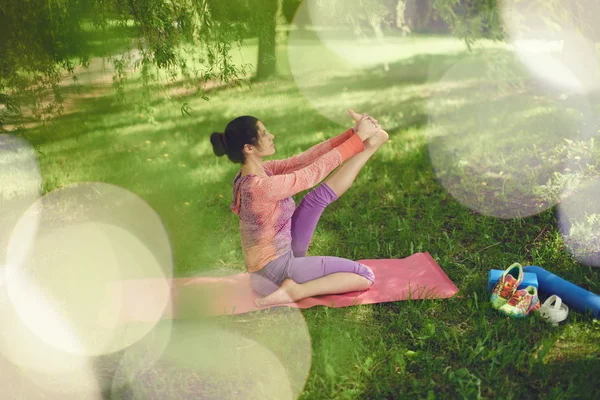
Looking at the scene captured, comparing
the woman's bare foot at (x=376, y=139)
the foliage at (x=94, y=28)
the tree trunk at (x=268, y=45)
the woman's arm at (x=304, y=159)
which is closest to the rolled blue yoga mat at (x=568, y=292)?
the woman's bare foot at (x=376, y=139)

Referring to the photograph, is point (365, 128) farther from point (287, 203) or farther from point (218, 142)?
point (218, 142)

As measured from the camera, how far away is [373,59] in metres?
11.5

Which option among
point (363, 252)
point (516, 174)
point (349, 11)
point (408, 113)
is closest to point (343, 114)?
point (408, 113)

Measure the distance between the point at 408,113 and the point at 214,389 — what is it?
5.46m

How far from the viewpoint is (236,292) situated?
146 inches

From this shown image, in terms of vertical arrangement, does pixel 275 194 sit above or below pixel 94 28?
below

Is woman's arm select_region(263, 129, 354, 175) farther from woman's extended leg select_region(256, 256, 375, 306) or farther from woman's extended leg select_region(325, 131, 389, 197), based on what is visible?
woman's extended leg select_region(256, 256, 375, 306)

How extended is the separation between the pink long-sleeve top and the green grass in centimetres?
45

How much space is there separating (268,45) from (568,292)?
5690mm

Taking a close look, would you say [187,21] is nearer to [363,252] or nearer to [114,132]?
[363,252]

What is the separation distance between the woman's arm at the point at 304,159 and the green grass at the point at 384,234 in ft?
3.03

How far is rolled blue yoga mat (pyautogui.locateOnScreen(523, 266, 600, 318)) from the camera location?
3.15 meters

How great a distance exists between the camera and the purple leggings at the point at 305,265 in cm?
345

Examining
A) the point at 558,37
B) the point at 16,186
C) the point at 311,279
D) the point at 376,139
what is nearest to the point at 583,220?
the point at 376,139
